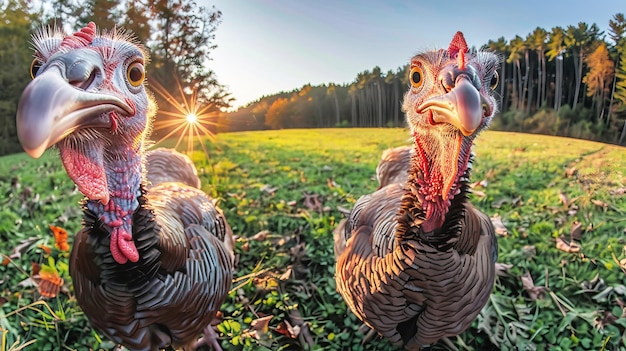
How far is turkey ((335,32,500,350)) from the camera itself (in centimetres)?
145

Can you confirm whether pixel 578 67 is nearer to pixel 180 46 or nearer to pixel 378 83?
pixel 378 83

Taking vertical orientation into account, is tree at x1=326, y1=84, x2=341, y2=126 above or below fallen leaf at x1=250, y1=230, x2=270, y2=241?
above

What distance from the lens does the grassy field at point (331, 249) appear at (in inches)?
94.4

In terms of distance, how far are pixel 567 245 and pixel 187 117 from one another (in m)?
3.23

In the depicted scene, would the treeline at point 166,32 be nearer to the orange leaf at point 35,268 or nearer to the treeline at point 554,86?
the treeline at point 554,86

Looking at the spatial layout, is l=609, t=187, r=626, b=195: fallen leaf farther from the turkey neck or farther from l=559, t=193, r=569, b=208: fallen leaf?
the turkey neck

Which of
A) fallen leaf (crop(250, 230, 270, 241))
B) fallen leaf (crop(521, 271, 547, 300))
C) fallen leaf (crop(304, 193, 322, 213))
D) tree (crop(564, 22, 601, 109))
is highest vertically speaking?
tree (crop(564, 22, 601, 109))

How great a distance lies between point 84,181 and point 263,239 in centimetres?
225

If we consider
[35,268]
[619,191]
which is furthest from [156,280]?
[619,191]

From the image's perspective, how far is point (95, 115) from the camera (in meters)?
1.17

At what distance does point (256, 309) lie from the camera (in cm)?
268

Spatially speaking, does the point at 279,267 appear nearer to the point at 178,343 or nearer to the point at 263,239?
the point at 263,239

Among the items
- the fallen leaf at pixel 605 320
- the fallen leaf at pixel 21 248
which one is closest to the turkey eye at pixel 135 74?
the fallen leaf at pixel 21 248

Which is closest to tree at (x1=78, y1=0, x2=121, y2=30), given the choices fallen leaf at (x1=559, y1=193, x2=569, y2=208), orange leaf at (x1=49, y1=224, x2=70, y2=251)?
orange leaf at (x1=49, y1=224, x2=70, y2=251)
